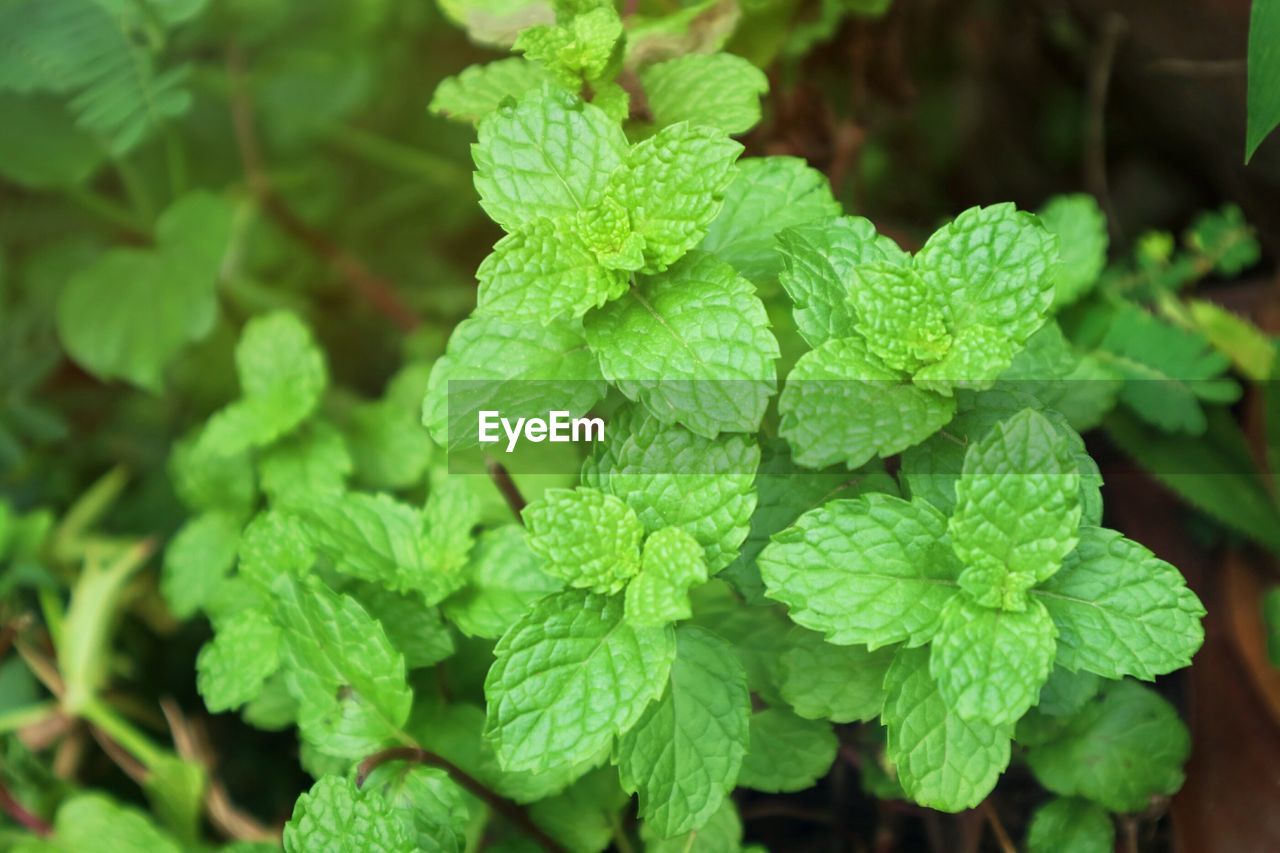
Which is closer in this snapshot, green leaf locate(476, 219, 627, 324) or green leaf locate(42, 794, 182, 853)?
green leaf locate(476, 219, 627, 324)

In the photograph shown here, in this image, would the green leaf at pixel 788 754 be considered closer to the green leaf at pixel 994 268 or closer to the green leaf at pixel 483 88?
the green leaf at pixel 994 268

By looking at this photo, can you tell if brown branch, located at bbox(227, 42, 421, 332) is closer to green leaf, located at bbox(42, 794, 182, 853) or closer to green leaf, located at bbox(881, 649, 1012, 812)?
green leaf, located at bbox(42, 794, 182, 853)

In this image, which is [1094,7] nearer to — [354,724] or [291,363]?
[291,363]

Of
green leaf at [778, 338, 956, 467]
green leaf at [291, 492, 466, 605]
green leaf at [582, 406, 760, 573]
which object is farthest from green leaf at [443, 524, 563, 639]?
green leaf at [778, 338, 956, 467]

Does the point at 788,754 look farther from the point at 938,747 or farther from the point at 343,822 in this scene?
the point at 343,822

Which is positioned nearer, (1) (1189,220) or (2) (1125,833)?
(2) (1125,833)

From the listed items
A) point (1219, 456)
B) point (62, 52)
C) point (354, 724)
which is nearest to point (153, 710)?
point (354, 724)

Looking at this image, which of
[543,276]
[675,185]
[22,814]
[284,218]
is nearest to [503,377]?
[543,276]
